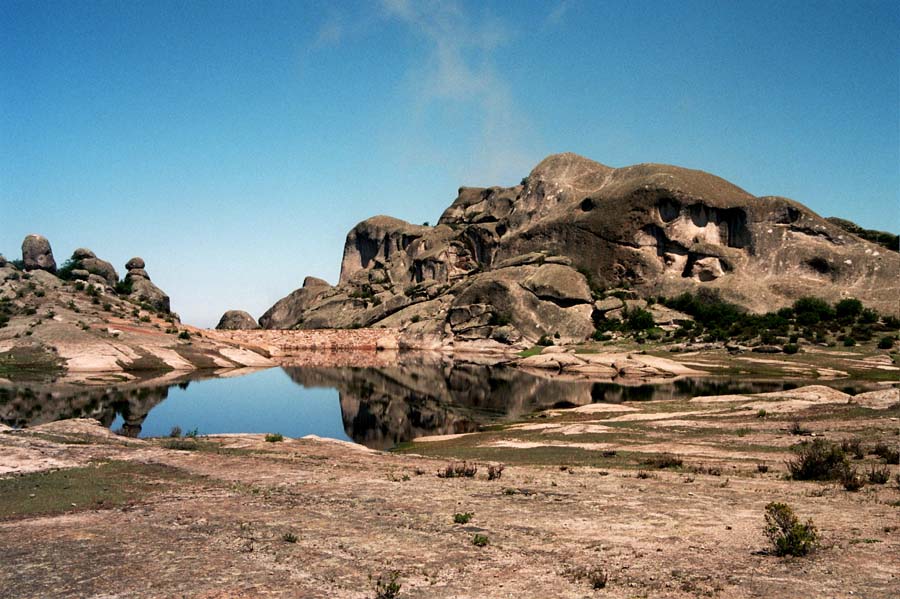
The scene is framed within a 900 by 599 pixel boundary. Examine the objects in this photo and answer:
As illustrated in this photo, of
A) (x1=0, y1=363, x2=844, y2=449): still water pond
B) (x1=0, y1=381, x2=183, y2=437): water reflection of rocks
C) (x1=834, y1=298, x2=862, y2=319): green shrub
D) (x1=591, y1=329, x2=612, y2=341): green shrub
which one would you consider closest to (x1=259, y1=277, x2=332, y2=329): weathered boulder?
(x1=591, y1=329, x2=612, y2=341): green shrub

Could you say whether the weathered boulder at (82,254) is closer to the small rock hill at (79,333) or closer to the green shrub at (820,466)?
the small rock hill at (79,333)

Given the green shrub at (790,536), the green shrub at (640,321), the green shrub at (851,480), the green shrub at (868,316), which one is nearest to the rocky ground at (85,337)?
the green shrub at (851,480)

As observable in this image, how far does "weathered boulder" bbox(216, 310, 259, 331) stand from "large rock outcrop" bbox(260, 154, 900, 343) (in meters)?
13.0

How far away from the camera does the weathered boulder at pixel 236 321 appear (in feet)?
554

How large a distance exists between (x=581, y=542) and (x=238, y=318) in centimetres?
16750

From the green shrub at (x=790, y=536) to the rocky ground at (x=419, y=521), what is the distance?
0.99 feet

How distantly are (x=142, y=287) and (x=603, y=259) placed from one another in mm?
98665

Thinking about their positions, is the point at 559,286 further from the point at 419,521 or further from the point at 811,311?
the point at 419,521

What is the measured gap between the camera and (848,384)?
58344mm

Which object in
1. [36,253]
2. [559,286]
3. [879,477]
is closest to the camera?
[879,477]

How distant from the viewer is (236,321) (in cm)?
16975

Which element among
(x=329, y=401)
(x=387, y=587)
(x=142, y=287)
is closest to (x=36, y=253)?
(x=142, y=287)

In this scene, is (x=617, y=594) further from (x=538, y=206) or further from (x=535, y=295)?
(x=538, y=206)

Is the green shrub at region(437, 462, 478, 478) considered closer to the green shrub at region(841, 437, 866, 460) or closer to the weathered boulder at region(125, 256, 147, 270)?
the green shrub at region(841, 437, 866, 460)
